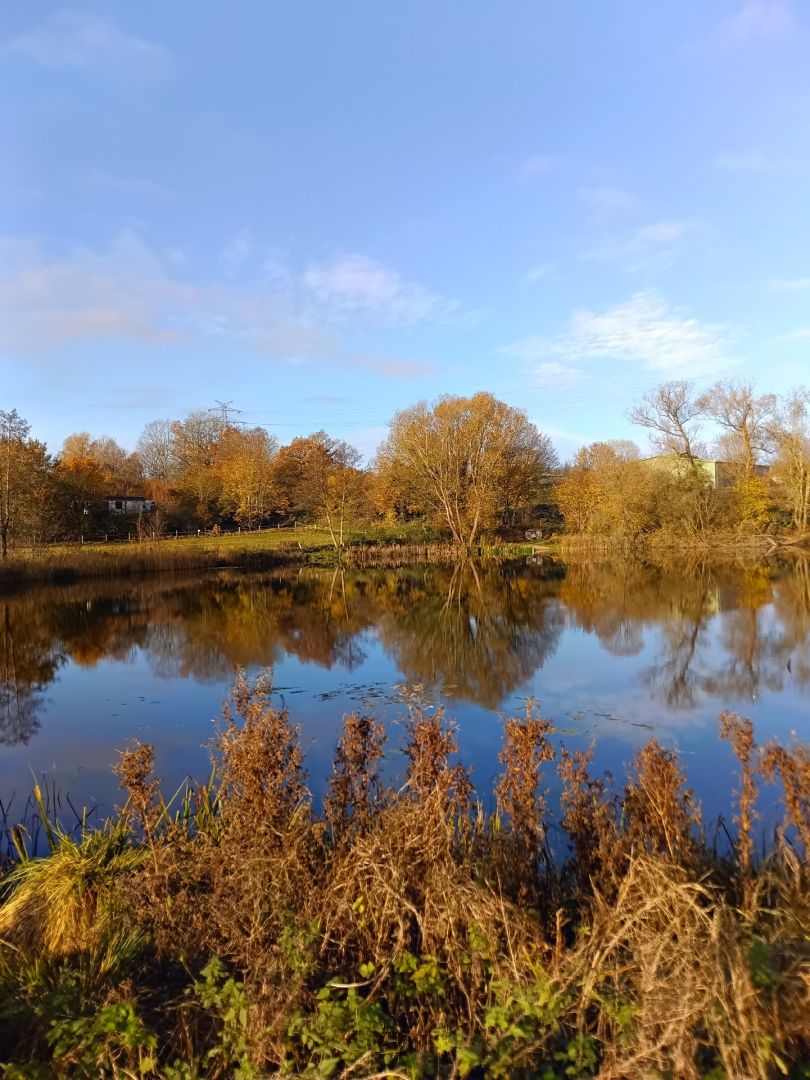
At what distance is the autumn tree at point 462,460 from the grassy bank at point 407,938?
3938 centimetres

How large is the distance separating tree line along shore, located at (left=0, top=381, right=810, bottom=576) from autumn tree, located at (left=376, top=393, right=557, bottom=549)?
105mm

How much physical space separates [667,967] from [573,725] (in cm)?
629

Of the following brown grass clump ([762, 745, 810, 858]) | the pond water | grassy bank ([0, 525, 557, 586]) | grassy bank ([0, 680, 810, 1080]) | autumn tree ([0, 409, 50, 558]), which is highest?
autumn tree ([0, 409, 50, 558])

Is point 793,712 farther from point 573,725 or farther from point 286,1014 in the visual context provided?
point 286,1014

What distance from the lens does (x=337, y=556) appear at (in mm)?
42469

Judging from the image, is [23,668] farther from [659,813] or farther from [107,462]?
[107,462]

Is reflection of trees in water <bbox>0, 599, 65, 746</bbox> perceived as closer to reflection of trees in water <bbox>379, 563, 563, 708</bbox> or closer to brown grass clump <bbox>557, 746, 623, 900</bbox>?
reflection of trees in water <bbox>379, 563, 563, 708</bbox>

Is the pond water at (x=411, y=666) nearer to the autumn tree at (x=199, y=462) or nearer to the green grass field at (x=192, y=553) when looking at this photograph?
the green grass field at (x=192, y=553)

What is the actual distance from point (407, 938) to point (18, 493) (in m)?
33.3

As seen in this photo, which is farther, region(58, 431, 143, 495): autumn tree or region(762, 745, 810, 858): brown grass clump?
region(58, 431, 143, 495): autumn tree

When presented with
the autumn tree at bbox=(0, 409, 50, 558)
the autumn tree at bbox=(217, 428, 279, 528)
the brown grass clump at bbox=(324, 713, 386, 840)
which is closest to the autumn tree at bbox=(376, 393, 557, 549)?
the autumn tree at bbox=(217, 428, 279, 528)

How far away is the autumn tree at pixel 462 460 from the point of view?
4391 cm

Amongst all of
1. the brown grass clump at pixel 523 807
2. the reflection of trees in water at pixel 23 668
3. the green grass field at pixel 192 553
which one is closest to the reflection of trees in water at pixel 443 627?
the reflection of trees in water at pixel 23 668

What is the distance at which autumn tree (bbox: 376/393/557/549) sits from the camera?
43.9 metres
